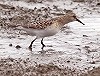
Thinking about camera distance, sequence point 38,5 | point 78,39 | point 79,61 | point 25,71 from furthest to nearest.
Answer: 1. point 38,5
2. point 78,39
3. point 79,61
4. point 25,71

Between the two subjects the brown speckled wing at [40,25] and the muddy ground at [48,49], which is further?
the brown speckled wing at [40,25]

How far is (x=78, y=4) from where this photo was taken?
18016mm

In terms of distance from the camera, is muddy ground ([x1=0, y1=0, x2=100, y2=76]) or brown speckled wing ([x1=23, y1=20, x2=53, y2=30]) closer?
muddy ground ([x1=0, y1=0, x2=100, y2=76])

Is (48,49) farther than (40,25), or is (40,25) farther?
(48,49)

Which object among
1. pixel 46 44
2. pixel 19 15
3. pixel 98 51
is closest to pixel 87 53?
pixel 98 51

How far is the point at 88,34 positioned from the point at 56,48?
80.3 inches

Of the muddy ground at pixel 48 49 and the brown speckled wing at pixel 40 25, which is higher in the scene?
the brown speckled wing at pixel 40 25

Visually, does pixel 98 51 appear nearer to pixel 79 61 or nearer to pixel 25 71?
pixel 79 61

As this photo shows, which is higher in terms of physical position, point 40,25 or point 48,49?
point 40,25

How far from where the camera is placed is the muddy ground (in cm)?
856

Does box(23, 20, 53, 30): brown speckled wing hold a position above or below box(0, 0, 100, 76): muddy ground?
above

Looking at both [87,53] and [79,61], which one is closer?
[79,61]

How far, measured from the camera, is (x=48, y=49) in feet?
34.8

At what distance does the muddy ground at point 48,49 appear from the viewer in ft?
28.1
